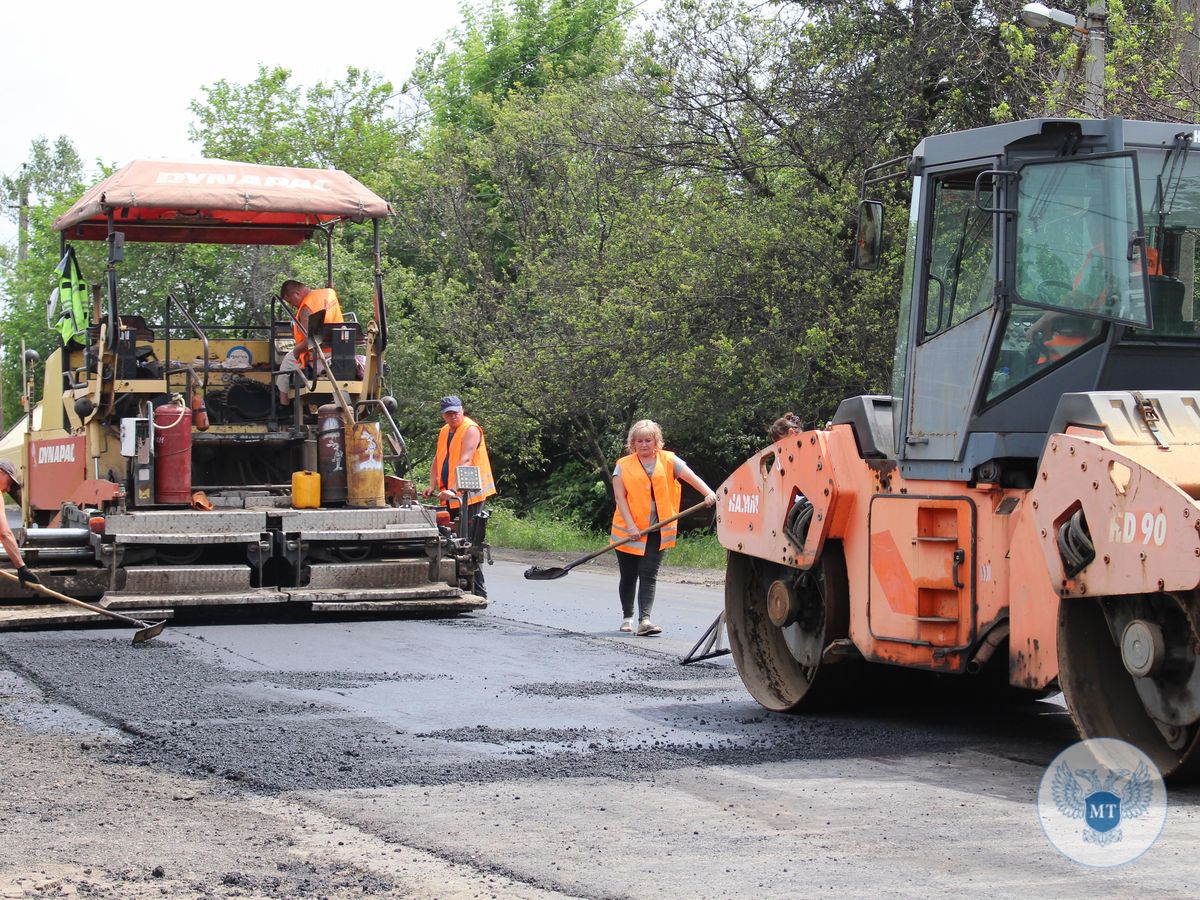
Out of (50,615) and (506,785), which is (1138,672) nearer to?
(506,785)

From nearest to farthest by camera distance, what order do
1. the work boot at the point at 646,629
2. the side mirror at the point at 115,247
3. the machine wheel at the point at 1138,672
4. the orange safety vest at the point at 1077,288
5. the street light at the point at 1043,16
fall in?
the machine wheel at the point at 1138,672 < the orange safety vest at the point at 1077,288 < the work boot at the point at 646,629 < the side mirror at the point at 115,247 < the street light at the point at 1043,16

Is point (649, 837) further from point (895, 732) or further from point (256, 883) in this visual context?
point (895, 732)

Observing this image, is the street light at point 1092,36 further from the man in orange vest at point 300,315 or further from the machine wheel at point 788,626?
the machine wheel at point 788,626

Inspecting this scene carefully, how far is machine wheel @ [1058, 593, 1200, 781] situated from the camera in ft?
18.9

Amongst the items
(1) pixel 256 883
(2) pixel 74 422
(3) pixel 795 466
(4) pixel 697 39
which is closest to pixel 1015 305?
(3) pixel 795 466

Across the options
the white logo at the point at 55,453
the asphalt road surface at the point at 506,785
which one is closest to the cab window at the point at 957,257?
the asphalt road surface at the point at 506,785

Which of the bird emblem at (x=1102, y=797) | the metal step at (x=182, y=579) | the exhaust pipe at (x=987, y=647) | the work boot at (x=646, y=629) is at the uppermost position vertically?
the exhaust pipe at (x=987, y=647)

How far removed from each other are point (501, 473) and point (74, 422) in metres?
17.9

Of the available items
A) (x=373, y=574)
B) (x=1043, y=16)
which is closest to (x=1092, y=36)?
(x=1043, y=16)

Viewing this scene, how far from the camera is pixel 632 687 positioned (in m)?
Result: 9.21

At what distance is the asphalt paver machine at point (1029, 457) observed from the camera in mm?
5879

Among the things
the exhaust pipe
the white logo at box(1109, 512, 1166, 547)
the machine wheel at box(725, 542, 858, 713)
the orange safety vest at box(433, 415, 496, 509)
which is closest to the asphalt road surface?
the machine wheel at box(725, 542, 858, 713)

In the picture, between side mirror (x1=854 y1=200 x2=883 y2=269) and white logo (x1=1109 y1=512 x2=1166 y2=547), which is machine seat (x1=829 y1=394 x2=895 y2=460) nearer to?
side mirror (x1=854 y1=200 x2=883 y2=269)

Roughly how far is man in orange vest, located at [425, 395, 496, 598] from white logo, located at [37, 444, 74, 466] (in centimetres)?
305
